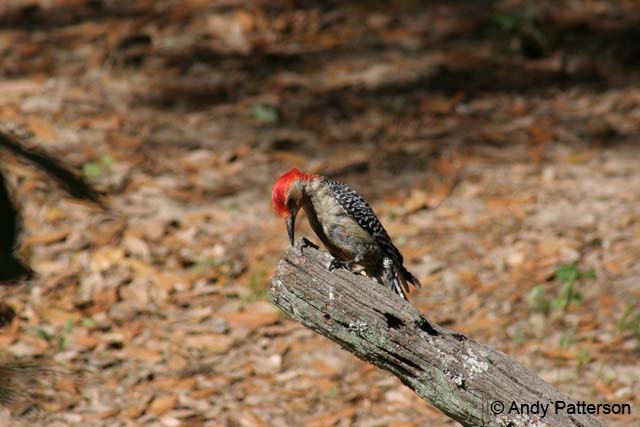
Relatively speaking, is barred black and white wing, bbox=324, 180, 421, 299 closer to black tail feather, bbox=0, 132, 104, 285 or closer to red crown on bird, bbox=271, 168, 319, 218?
red crown on bird, bbox=271, 168, 319, 218

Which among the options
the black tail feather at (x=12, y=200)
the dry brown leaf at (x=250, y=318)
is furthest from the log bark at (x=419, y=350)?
the dry brown leaf at (x=250, y=318)

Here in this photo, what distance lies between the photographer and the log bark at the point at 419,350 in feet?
11.0

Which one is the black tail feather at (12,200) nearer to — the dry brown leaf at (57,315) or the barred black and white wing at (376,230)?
the barred black and white wing at (376,230)

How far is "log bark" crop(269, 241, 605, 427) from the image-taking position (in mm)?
3338

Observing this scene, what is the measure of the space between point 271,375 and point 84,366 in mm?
1279

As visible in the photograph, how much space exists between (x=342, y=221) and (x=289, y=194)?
39 cm

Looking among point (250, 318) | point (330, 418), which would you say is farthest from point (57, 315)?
point (330, 418)

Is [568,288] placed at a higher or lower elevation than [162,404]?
higher

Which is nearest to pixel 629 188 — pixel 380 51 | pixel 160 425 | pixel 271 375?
pixel 380 51

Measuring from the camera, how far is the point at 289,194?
5.12 m

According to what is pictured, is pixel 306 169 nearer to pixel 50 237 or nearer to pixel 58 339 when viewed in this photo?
pixel 50 237

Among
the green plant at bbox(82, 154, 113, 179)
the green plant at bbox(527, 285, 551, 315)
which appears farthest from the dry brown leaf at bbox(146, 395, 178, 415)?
the green plant at bbox(82, 154, 113, 179)

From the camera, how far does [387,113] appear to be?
9.18 metres

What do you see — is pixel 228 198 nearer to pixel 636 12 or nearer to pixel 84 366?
pixel 84 366
